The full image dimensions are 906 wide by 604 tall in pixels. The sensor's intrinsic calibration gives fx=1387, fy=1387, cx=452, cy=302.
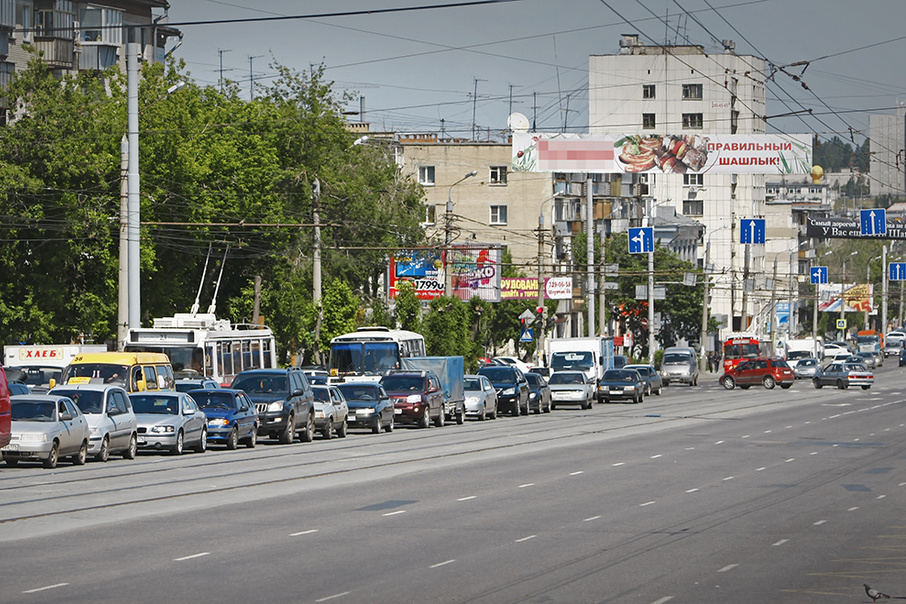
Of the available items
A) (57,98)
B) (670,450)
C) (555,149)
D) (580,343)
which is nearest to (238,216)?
(57,98)

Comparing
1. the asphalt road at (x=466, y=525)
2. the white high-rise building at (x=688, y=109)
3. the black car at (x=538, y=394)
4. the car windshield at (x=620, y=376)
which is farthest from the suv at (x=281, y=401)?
the white high-rise building at (x=688, y=109)

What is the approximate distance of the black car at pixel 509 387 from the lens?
4894 centimetres

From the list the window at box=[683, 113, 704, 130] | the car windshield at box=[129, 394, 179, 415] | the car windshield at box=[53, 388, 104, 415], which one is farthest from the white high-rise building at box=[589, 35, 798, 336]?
the car windshield at box=[53, 388, 104, 415]

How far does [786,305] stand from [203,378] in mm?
123422

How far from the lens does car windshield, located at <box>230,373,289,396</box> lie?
114 ft

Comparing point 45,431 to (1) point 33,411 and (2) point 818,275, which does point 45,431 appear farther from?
(2) point 818,275

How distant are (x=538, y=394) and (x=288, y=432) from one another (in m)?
18.9

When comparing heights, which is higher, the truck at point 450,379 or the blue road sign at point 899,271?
the blue road sign at point 899,271

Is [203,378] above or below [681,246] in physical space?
below

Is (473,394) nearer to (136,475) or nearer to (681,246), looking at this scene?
(136,475)

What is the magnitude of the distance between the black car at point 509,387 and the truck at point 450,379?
12.3ft

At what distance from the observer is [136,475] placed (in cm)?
2364

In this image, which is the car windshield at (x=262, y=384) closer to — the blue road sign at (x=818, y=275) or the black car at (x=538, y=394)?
the black car at (x=538, y=394)

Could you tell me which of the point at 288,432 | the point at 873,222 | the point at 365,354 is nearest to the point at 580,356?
the point at 873,222
